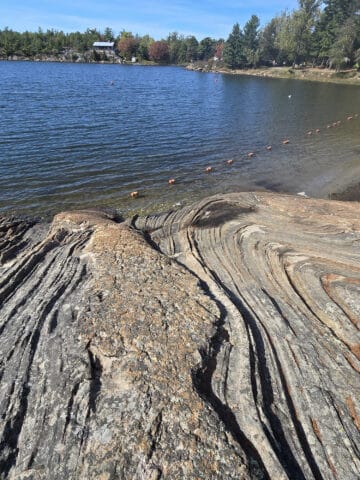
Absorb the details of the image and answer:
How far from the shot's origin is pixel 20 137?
103ft

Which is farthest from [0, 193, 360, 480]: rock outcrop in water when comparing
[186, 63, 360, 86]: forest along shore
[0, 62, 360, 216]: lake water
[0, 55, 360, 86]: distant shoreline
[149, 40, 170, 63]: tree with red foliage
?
[149, 40, 170, 63]: tree with red foliage

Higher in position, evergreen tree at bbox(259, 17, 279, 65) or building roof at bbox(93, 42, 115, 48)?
evergreen tree at bbox(259, 17, 279, 65)

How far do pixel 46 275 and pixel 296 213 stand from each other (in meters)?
12.2

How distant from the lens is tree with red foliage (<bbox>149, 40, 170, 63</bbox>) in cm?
18762

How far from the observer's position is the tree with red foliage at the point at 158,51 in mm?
187625

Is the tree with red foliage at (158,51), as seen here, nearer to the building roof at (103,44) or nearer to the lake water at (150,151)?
the building roof at (103,44)

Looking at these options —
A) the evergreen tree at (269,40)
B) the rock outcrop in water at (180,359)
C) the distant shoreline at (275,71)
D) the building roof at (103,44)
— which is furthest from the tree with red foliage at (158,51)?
the rock outcrop in water at (180,359)

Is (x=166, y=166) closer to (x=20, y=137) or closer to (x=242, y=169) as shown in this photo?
(x=242, y=169)

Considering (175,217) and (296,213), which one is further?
(175,217)

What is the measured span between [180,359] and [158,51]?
216 metres

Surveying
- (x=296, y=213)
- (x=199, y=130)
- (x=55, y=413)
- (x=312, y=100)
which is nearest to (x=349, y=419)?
(x=55, y=413)

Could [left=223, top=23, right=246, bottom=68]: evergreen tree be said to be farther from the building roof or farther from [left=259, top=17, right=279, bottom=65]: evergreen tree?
the building roof

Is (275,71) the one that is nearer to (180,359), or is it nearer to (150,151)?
(150,151)

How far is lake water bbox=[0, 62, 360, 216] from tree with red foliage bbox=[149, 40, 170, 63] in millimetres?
159680
